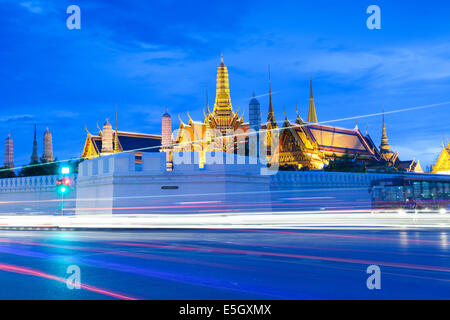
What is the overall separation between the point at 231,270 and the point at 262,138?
163ft

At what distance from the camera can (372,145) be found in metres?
70.2

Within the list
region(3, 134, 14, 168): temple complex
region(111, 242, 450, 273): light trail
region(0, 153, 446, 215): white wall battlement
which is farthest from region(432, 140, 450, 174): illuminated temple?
region(111, 242, 450, 273): light trail

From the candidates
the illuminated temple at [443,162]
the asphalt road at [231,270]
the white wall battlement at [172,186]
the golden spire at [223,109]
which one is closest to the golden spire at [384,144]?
the illuminated temple at [443,162]

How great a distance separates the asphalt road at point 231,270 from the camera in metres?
6.06

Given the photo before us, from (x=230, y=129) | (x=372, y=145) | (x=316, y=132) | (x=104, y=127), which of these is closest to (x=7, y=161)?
(x=104, y=127)

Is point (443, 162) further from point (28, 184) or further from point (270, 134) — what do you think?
point (28, 184)

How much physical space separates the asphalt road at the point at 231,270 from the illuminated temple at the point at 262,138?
143ft

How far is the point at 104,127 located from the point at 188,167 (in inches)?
1674

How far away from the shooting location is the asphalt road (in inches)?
239

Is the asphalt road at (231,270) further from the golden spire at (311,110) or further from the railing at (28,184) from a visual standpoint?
the golden spire at (311,110)

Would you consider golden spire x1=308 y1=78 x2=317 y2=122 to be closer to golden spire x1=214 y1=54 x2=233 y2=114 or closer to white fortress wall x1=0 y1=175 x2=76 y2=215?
golden spire x1=214 y1=54 x2=233 y2=114
